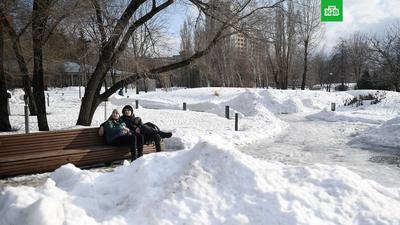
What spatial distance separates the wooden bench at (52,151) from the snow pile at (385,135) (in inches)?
319

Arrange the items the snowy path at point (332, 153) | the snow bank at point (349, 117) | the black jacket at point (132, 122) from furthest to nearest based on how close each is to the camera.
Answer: the snow bank at point (349, 117) → the black jacket at point (132, 122) → the snowy path at point (332, 153)

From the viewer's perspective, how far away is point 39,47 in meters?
12.4

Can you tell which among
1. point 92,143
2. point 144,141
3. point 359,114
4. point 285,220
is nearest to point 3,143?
point 92,143

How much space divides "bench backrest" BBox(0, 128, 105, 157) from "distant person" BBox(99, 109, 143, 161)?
29 cm

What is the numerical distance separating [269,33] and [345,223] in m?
10.7

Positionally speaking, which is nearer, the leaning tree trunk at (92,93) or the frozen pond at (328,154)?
the frozen pond at (328,154)

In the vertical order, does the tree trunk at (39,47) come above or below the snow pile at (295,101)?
above

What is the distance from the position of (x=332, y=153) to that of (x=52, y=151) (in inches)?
287

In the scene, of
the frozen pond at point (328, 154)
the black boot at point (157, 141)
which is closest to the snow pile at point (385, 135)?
the frozen pond at point (328, 154)

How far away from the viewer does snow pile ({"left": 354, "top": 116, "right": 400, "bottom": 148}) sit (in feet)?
40.7

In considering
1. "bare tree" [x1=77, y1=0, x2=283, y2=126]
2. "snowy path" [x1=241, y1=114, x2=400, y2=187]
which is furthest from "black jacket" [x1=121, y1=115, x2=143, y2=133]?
"bare tree" [x1=77, y1=0, x2=283, y2=126]

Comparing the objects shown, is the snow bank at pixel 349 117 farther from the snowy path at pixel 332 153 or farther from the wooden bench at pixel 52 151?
the wooden bench at pixel 52 151

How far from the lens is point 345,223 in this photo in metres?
4.71

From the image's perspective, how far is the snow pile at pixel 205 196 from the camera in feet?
15.1
